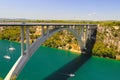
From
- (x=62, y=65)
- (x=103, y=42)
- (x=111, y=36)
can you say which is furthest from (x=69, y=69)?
(x=111, y=36)

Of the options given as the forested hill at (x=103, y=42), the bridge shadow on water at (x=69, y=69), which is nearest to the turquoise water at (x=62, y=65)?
the bridge shadow on water at (x=69, y=69)

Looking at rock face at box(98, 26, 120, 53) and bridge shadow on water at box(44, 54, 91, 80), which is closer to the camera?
bridge shadow on water at box(44, 54, 91, 80)

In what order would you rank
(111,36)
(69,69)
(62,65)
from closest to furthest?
1. (69,69)
2. (62,65)
3. (111,36)

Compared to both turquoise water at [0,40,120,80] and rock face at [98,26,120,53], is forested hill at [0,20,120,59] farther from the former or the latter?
turquoise water at [0,40,120,80]

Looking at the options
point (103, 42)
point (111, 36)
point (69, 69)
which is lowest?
point (69, 69)

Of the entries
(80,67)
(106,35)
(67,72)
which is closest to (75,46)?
(106,35)

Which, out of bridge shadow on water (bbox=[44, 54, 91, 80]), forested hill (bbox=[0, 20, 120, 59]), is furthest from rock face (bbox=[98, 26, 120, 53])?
bridge shadow on water (bbox=[44, 54, 91, 80])

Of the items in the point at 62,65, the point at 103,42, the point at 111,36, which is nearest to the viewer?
the point at 62,65

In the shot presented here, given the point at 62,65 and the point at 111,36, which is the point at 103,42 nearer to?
the point at 111,36
